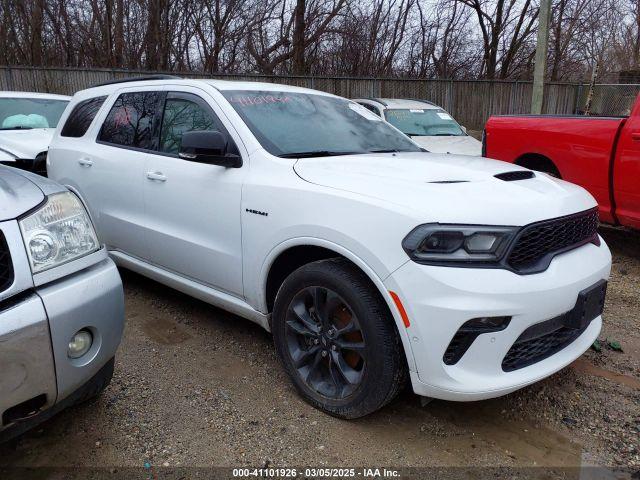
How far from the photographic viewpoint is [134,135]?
3.88m

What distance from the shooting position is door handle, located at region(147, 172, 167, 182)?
11.3 ft

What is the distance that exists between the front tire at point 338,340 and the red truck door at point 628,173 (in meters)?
3.67

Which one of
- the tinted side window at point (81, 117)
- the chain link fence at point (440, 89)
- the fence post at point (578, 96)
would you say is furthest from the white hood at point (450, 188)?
the fence post at point (578, 96)

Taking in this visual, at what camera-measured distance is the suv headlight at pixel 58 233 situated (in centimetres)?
197

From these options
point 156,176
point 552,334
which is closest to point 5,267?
point 156,176

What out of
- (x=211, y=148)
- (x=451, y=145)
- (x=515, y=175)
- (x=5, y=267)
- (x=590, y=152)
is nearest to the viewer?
(x=5, y=267)

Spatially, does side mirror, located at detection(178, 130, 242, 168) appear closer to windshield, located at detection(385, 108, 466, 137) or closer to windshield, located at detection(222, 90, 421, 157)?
windshield, located at detection(222, 90, 421, 157)

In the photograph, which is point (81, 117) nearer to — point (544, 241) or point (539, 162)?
point (544, 241)

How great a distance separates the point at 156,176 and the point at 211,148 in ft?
A: 2.40

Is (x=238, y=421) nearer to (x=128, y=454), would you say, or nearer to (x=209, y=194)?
(x=128, y=454)

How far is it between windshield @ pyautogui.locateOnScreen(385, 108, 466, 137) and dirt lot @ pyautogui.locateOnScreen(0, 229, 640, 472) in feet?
20.6

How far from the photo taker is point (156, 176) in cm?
350

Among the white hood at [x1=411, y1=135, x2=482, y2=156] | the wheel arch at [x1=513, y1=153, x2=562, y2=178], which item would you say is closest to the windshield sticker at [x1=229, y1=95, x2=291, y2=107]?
the wheel arch at [x1=513, y1=153, x2=562, y2=178]

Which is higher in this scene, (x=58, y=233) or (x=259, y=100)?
(x=259, y=100)
